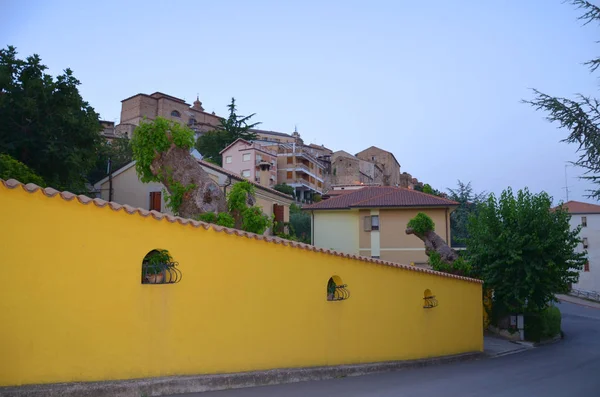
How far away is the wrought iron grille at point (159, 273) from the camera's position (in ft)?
27.2

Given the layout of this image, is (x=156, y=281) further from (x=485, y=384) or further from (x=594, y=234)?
(x=594, y=234)

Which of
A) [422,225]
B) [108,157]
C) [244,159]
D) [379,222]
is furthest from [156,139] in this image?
[244,159]

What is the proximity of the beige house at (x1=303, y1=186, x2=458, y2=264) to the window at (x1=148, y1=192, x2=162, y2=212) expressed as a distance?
12326mm

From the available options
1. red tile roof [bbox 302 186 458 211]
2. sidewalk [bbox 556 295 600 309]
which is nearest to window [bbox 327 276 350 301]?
red tile roof [bbox 302 186 458 211]

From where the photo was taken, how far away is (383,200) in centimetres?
3681

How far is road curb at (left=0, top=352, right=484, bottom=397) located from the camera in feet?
21.9

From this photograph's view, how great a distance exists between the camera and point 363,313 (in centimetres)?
1280

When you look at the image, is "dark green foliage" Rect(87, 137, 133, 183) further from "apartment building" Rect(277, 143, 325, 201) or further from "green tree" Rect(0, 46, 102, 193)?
"apartment building" Rect(277, 143, 325, 201)

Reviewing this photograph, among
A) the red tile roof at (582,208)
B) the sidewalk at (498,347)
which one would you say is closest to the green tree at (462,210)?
the red tile roof at (582,208)

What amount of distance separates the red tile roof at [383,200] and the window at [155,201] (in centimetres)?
1210

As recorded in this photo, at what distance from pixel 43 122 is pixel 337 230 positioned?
2011 cm

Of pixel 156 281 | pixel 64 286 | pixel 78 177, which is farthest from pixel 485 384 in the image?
pixel 78 177

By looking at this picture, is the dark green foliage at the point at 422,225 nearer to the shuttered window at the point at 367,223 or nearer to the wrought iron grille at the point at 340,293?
the shuttered window at the point at 367,223

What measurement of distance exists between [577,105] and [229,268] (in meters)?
8.66
